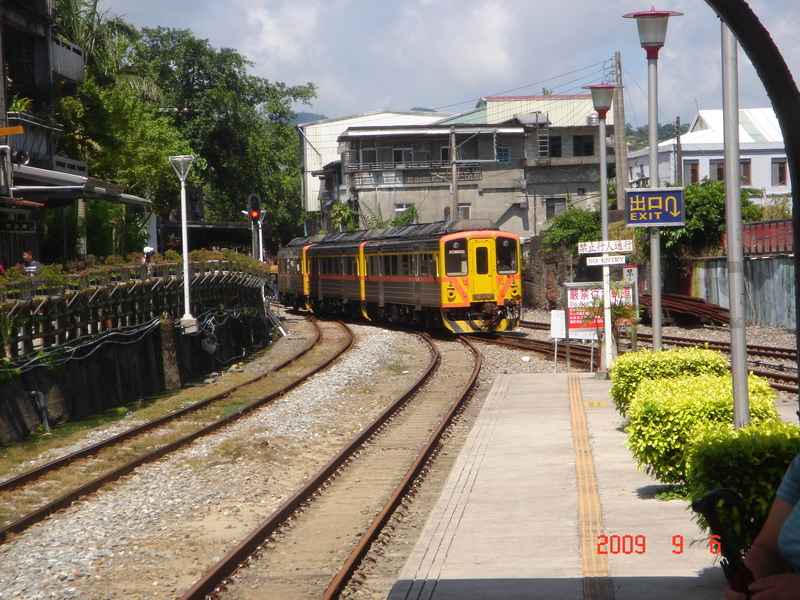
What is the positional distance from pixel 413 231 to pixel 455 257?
3638 mm

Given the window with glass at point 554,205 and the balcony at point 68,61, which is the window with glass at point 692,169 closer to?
the window with glass at point 554,205

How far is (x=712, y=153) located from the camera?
169 ft

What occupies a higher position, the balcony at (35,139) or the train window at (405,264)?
the balcony at (35,139)

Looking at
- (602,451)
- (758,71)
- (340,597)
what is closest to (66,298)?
(602,451)

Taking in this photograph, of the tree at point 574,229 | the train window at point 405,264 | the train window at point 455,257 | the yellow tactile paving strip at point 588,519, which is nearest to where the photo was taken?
the yellow tactile paving strip at point 588,519

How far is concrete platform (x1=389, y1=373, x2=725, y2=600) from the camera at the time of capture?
6340mm

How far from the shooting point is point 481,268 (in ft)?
90.2

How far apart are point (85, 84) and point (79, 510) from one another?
2185 centimetres

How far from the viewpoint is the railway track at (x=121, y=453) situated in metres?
9.91

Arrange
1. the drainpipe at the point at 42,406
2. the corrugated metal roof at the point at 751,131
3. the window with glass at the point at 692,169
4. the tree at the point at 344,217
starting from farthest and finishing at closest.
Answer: the tree at the point at 344,217 < the window with glass at the point at 692,169 < the corrugated metal roof at the point at 751,131 < the drainpipe at the point at 42,406

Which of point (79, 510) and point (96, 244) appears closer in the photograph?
point (79, 510)

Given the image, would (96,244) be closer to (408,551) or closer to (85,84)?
(85,84)

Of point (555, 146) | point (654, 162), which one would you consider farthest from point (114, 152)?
point (555, 146)
